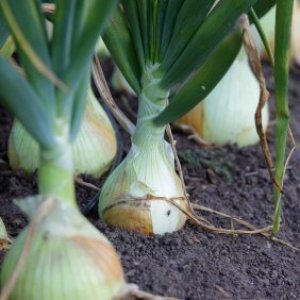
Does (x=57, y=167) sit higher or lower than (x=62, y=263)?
higher

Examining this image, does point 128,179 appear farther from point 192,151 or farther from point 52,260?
point 192,151

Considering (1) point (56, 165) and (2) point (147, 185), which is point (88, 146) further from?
(1) point (56, 165)

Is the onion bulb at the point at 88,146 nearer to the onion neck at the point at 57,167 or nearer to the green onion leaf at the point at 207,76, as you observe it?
the green onion leaf at the point at 207,76

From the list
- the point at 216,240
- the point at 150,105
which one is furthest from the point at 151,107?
the point at 216,240

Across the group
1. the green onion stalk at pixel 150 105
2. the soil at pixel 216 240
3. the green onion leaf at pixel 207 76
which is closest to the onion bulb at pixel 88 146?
the soil at pixel 216 240

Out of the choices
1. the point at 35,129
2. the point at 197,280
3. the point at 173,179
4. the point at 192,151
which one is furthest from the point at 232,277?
the point at 192,151

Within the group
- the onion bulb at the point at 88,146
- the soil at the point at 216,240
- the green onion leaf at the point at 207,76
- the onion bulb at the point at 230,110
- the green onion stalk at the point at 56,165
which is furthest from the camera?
the onion bulb at the point at 230,110

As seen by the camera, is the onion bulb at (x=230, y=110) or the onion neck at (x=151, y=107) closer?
the onion neck at (x=151, y=107)
